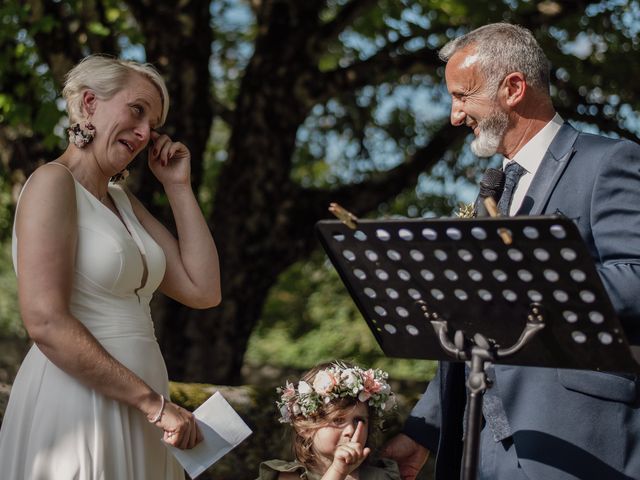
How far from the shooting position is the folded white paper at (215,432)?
10.7 feet

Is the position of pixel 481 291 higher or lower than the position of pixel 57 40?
lower

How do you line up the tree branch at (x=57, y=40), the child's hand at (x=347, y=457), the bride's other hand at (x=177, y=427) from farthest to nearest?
the tree branch at (x=57, y=40) → the child's hand at (x=347, y=457) → the bride's other hand at (x=177, y=427)

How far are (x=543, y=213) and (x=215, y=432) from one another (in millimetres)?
1255

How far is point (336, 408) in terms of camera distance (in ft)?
12.3

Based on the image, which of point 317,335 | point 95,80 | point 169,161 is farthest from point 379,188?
point 317,335

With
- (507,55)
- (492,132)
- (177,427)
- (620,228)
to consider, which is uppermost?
(507,55)

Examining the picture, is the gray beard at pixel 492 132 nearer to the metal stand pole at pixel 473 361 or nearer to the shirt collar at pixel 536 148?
the shirt collar at pixel 536 148

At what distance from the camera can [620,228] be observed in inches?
117

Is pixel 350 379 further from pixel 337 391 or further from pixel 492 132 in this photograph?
pixel 492 132

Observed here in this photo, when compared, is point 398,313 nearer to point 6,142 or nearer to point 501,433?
point 501,433

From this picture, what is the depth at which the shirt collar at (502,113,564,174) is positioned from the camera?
3332 mm

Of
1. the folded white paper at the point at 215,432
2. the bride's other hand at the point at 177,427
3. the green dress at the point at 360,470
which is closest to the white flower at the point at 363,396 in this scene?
the green dress at the point at 360,470

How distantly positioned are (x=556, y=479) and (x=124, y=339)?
4.71ft

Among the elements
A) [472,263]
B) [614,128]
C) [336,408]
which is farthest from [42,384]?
[614,128]
